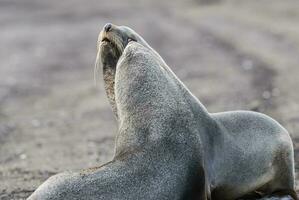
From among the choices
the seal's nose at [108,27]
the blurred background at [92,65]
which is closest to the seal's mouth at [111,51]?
the seal's nose at [108,27]

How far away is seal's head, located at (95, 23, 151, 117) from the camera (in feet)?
24.1

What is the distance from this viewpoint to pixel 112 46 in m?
7.40

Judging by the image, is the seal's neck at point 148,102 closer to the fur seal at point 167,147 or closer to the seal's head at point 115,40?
the fur seal at point 167,147

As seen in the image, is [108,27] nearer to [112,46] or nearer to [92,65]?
[112,46]

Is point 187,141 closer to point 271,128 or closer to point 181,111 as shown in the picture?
point 181,111

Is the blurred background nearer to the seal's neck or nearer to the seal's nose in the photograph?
the seal's nose

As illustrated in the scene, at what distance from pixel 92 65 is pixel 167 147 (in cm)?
1323

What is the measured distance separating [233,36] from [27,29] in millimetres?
6143

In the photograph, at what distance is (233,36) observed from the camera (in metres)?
21.0

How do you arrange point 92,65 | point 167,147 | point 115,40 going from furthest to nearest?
point 92,65
point 115,40
point 167,147

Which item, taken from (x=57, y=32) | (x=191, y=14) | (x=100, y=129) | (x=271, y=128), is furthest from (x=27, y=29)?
(x=271, y=128)

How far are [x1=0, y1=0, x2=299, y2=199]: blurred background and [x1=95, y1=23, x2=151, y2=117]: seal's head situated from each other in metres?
1.65

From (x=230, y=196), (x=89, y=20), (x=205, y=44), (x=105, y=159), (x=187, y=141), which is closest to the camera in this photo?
(x=187, y=141)

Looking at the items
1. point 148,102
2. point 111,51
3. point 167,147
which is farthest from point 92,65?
point 167,147
